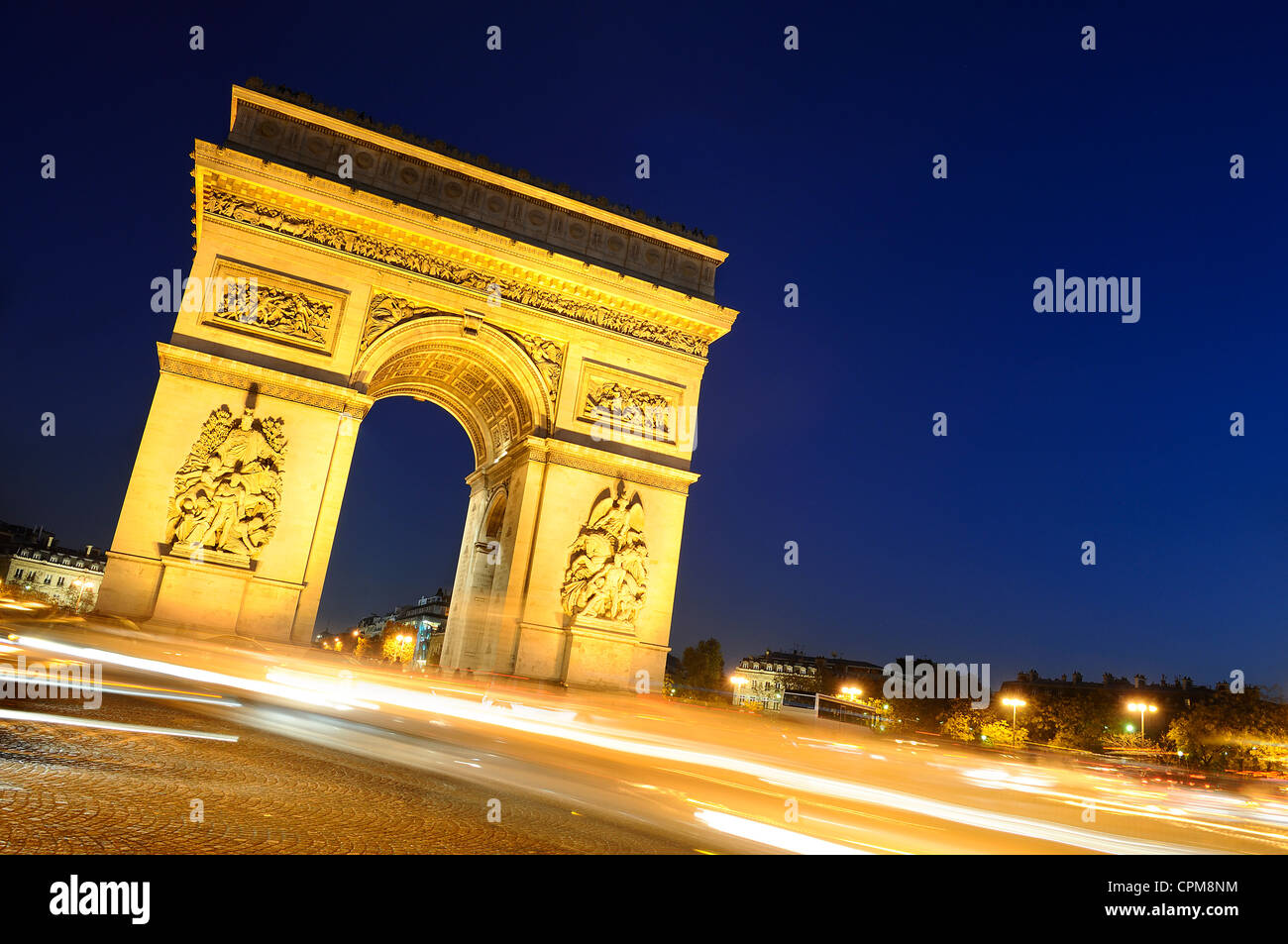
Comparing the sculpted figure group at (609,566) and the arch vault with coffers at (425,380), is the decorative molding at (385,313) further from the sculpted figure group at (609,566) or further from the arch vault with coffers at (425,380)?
the sculpted figure group at (609,566)

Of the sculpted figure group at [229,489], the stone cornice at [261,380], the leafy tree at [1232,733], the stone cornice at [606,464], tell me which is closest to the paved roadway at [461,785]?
the sculpted figure group at [229,489]

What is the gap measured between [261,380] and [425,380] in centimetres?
652

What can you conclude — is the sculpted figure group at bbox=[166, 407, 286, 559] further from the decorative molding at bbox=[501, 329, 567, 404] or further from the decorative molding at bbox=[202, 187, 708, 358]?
the decorative molding at bbox=[501, 329, 567, 404]

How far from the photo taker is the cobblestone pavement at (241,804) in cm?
305

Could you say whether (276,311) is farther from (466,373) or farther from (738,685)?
(738,685)

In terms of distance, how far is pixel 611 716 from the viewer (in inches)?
552

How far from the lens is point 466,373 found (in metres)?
22.7

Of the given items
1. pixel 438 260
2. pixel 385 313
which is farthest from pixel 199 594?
pixel 438 260

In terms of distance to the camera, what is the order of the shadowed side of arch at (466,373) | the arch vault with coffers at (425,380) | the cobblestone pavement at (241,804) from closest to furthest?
1. the cobblestone pavement at (241,804)
2. the arch vault with coffers at (425,380)
3. the shadowed side of arch at (466,373)

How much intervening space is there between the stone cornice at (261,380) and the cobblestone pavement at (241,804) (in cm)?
1300

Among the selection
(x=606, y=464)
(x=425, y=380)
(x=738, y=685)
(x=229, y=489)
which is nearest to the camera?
(x=229, y=489)
